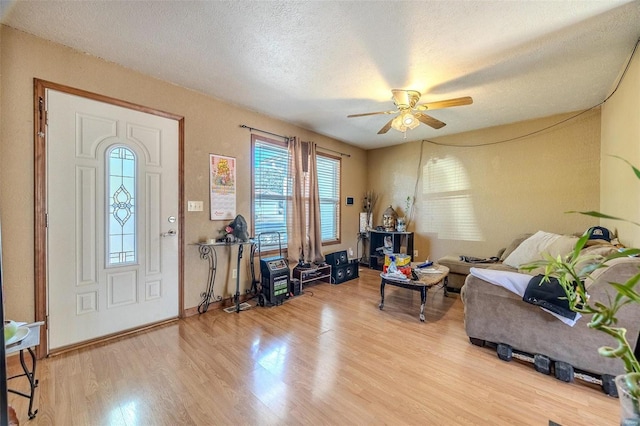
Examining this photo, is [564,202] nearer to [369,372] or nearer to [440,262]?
[440,262]

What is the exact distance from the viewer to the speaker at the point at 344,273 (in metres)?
4.31

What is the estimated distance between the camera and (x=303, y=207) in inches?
165

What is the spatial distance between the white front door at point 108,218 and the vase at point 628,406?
10.6 feet

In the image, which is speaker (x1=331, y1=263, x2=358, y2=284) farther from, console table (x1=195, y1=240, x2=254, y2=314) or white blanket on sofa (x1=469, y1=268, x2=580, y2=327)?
white blanket on sofa (x1=469, y1=268, x2=580, y2=327)

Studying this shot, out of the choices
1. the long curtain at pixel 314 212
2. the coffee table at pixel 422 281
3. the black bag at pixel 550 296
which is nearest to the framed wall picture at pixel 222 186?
the long curtain at pixel 314 212

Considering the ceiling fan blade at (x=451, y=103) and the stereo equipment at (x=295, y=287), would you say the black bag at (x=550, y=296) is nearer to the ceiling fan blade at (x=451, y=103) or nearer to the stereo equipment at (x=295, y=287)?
the ceiling fan blade at (x=451, y=103)

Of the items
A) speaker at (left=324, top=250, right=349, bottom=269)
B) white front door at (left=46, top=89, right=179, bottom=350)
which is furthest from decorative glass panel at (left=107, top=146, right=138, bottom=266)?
speaker at (left=324, top=250, right=349, bottom=269)

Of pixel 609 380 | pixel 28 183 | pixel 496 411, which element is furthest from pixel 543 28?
pixel 28 183

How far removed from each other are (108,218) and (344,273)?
3241mm

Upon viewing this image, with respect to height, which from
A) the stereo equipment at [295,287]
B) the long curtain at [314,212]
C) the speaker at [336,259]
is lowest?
the stereo equipment at [295,287]

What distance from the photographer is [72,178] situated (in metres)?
2.26

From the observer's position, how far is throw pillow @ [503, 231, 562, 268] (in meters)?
3.21

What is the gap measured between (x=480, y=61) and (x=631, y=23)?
3.00 feet

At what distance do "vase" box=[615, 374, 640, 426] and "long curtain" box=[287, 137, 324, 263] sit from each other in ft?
11.4
